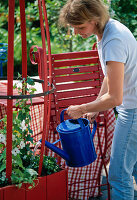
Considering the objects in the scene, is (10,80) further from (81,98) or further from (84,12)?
(81,98)

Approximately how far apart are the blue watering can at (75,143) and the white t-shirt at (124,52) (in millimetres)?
271

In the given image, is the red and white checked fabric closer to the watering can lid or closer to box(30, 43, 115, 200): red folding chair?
box(30, 43, 115, 200): red folding chair

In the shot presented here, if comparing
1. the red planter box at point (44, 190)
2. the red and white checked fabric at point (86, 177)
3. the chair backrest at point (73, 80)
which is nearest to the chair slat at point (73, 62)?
the chair backrest at point (73, 80)

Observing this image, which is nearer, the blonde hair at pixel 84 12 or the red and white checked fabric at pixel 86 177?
the blonde hair at pixel 84 12

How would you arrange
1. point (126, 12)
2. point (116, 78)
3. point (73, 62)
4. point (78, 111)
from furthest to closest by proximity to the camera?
1. point (126, 12)
2. point (73, 62)
3. point (78, 111)
4. point (116, 78)

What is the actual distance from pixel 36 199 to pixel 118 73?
76cm

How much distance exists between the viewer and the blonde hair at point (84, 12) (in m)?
1.74

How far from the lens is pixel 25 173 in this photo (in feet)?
5.54

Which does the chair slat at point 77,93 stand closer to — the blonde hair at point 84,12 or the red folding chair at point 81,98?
the red folding chair at point 81,98

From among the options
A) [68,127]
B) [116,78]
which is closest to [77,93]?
[68,127]

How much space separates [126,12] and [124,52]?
2985mm

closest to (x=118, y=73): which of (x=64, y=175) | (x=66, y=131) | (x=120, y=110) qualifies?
(x=120, y=110)

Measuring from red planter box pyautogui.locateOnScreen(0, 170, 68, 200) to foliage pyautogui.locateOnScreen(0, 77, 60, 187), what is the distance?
0.13 feet

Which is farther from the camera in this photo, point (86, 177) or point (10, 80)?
point (86, 177)
